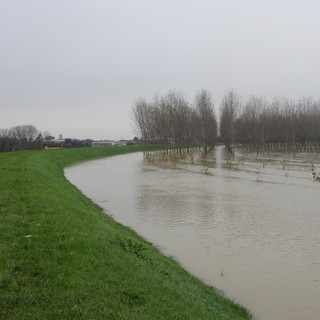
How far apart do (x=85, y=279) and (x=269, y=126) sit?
66415mm

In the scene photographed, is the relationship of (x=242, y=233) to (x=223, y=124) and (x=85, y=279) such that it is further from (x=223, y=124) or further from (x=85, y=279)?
(x=223, y=124)

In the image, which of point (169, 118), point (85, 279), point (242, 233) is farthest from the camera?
point (169, 118)

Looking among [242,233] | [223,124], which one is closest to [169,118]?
[223,124]

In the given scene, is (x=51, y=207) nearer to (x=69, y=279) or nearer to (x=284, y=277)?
(x=69, y=279)

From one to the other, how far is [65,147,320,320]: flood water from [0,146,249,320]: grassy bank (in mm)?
1048

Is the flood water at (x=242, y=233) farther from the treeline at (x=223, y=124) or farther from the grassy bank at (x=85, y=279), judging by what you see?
the treeline at (x=223, y=124)

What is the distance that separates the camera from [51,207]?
9742 mm

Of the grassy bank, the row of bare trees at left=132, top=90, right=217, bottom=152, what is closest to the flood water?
the grassy bank

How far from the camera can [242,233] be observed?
37.7 ft

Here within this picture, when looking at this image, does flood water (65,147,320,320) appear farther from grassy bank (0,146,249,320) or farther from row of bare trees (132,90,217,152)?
row of bare trees (132,90,217,152)

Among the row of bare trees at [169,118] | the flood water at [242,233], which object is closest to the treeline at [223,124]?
the row of bare trees at [169,118]

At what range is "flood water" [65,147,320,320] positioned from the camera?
23.6 feet

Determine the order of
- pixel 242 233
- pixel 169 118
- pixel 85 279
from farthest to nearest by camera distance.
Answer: pixel 169 118 < pixel 242 233 < pixel 85 279

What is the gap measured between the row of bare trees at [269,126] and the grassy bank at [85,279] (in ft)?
197
